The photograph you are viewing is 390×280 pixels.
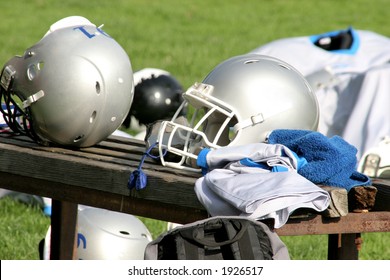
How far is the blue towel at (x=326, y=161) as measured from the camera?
3.65 meters

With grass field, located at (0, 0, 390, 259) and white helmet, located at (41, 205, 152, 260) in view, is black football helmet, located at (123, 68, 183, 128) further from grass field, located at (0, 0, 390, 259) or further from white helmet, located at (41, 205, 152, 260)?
white helmet, located at (41, 205, 152, 260)

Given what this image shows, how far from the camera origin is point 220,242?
3.12 m

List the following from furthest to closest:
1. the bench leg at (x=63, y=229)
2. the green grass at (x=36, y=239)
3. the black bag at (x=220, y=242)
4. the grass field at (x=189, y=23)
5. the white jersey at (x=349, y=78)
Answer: the grass field at (x=189, y=23) → the white jersey at (x=349, y=78) → the green grass at (x=36, y=239) → the bench leg at (x=63, y=229) → the black bag at (x=220, y=242)

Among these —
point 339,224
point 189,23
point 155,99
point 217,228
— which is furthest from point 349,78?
point 189,23

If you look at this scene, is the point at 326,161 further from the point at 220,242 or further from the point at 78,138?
the point at 78,138

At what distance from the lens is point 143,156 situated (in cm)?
402

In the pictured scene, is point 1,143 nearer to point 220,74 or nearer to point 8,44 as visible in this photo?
point 220,74

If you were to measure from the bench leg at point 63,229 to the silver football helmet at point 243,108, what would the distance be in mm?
936

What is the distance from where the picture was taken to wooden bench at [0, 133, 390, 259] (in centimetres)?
363

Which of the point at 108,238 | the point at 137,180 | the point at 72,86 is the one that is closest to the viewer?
the point at 137,180

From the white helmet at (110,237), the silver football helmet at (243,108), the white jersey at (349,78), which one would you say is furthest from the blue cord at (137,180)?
the white jersey at (349,78)

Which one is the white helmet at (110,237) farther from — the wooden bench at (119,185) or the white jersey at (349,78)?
the white jersey at (349,78)

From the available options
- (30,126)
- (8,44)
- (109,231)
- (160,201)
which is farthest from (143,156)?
(8,44)

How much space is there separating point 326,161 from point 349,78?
4.05m
